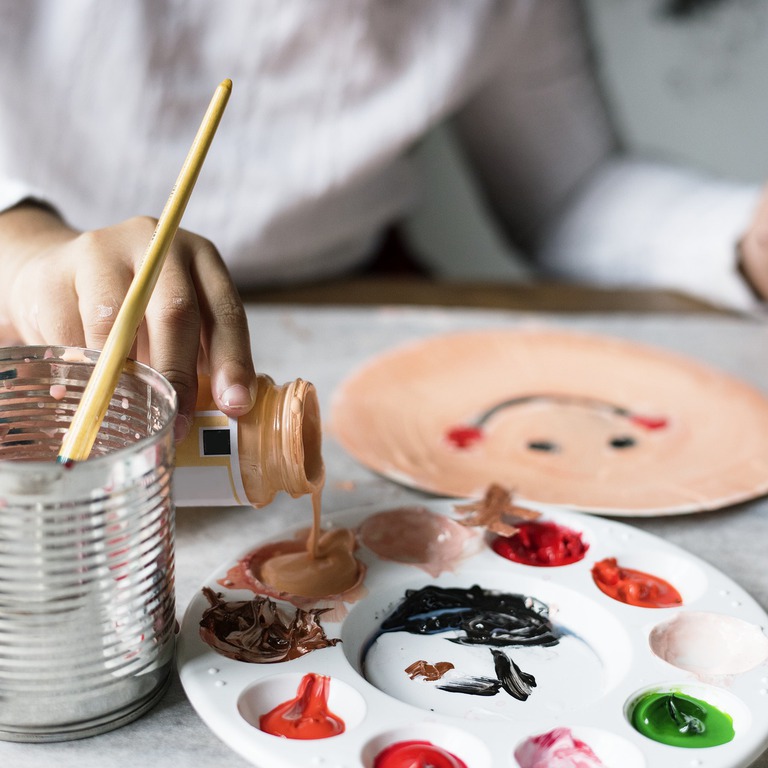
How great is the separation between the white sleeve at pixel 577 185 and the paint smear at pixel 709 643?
73 cm

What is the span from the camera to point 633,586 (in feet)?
1.79

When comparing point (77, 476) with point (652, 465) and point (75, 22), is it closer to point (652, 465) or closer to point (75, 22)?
point (652, 465)

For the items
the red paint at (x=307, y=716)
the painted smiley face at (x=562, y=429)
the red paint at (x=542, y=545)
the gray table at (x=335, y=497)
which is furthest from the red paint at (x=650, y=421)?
the red paint at (x=307, y=716)

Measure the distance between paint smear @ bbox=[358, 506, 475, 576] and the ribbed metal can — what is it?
17 centimetres

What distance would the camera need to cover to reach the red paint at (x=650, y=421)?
0.80m

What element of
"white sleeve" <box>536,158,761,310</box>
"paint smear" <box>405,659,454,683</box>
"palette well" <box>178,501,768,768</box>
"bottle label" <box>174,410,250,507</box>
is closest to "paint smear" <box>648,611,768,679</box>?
"palette well" <box>178,501,768,768</box>

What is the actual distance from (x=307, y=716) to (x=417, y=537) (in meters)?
0.18

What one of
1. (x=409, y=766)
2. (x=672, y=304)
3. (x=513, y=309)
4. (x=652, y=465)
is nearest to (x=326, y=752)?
(x=409, y=766)

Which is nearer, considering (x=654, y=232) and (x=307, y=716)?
(x=307, y=716)

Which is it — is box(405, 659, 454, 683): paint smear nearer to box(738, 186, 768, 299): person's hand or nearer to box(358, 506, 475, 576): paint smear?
box(358, 506, 475, 576): paint smear

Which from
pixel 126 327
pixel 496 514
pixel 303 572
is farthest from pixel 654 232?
pixel 126 327

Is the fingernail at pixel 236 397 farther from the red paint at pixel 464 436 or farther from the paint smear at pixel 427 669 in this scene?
the red paint at pixel 464 436

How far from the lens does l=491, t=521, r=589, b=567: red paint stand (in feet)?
→ 1.90

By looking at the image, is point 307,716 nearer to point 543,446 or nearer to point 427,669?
point 427,669
